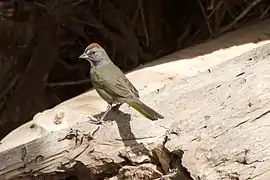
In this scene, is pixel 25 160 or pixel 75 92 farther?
pixel 75 92

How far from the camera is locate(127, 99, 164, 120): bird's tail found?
2295 millimetres

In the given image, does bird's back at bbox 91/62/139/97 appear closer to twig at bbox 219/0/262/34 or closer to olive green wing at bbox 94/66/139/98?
olive green wing at bbox 94/66/139/98

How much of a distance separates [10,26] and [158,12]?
0.79m

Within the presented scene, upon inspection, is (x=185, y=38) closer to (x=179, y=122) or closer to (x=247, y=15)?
(x=247, y=15)

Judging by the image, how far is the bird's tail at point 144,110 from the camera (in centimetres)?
229

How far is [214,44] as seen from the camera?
3186mm

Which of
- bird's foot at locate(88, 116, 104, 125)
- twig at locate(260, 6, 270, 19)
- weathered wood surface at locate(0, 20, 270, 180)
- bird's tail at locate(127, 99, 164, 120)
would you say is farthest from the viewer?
twig at locate(260, 6, 270, 19)

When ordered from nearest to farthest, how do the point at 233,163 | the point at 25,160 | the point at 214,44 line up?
the point at 233,163
the point at 25,160
the point at 214,44

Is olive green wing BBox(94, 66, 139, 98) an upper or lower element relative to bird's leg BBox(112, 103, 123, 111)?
upper

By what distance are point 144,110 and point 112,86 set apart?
0.83 ft

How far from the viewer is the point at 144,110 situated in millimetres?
2328

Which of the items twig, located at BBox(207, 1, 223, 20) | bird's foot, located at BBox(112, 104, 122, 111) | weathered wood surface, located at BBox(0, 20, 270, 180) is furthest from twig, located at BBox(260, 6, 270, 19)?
bird's foot, located at BBox(112, 104, 122, 111)

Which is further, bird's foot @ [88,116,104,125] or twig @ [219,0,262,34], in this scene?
twig @ [219,0,262,34]

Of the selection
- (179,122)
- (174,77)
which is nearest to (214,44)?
(174,77)
